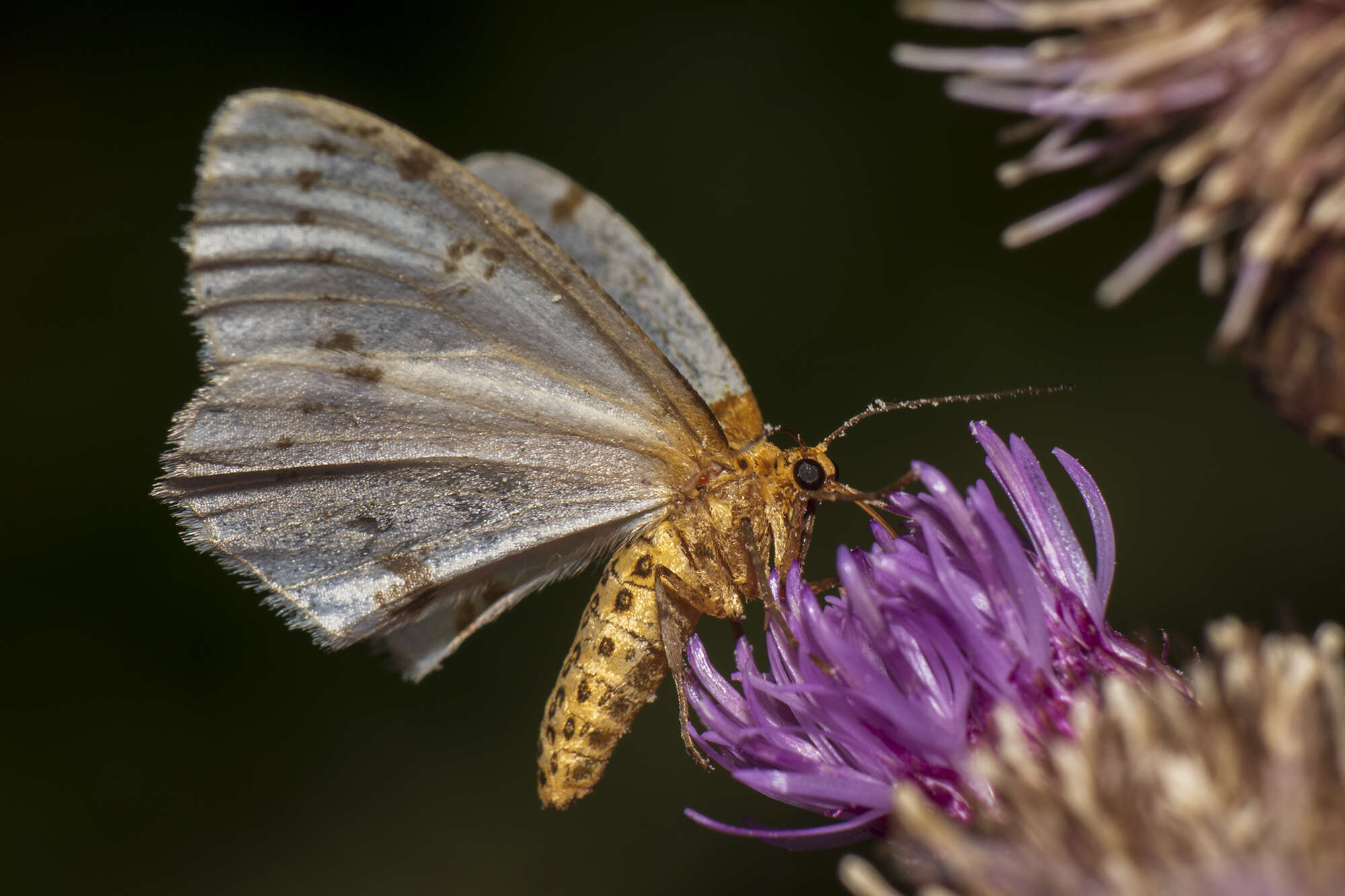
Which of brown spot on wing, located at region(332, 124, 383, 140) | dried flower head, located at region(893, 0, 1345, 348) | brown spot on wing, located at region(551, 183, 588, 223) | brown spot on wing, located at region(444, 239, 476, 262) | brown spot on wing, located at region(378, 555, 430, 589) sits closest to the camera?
dried flower head, located at region(893, 0, 1345, 348)

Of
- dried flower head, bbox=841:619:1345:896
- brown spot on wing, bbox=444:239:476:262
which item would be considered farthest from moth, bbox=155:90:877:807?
dried flower head, bbox=841:619:1345:896

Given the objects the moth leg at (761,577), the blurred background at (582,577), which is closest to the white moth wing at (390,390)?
the moth leg at (761,577)

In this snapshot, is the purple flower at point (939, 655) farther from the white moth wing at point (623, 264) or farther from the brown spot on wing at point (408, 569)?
the white moth wing at point (623, 264)

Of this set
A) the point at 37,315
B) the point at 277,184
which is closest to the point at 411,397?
the point at 277,184

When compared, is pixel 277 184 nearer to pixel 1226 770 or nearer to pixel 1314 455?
pixel 1226 770

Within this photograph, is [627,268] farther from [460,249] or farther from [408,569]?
[408,569]

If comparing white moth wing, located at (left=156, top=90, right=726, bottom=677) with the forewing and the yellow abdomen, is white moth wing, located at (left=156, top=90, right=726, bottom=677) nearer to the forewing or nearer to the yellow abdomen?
the yellow abdomen
